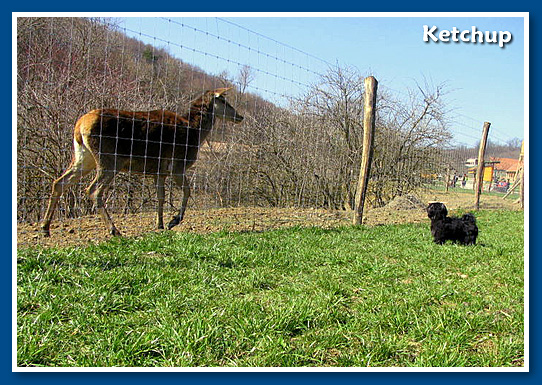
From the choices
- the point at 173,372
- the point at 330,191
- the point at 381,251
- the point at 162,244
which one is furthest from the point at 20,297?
the point at 330,191

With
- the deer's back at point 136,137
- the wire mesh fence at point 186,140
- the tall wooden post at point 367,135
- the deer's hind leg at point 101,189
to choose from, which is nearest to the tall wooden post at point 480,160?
the wire mesh fence at point 186,140

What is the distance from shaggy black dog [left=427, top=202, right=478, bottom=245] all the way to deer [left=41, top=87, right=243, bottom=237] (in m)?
3.61

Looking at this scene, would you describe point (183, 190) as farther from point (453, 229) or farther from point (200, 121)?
point (453, 229)

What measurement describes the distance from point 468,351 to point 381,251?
283 centimetres

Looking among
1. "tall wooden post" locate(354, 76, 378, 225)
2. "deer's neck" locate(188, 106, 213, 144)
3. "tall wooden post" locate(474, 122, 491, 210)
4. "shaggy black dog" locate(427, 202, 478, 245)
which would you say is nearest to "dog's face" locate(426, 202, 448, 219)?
"shaggy black dog" locate(427, 202, 478, 245)

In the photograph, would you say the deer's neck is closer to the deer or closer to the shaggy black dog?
the deer

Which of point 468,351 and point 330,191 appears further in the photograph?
point 330,191

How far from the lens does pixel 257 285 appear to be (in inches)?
144

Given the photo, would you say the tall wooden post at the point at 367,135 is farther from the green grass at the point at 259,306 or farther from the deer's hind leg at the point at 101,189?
the deer's hind leg at the point at 101,189

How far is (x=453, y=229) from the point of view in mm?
6066

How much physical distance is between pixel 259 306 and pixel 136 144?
142 inches

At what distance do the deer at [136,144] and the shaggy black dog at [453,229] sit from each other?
361 cm

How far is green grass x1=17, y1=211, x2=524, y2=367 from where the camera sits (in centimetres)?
240

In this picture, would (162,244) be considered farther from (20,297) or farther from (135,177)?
(135,177)
